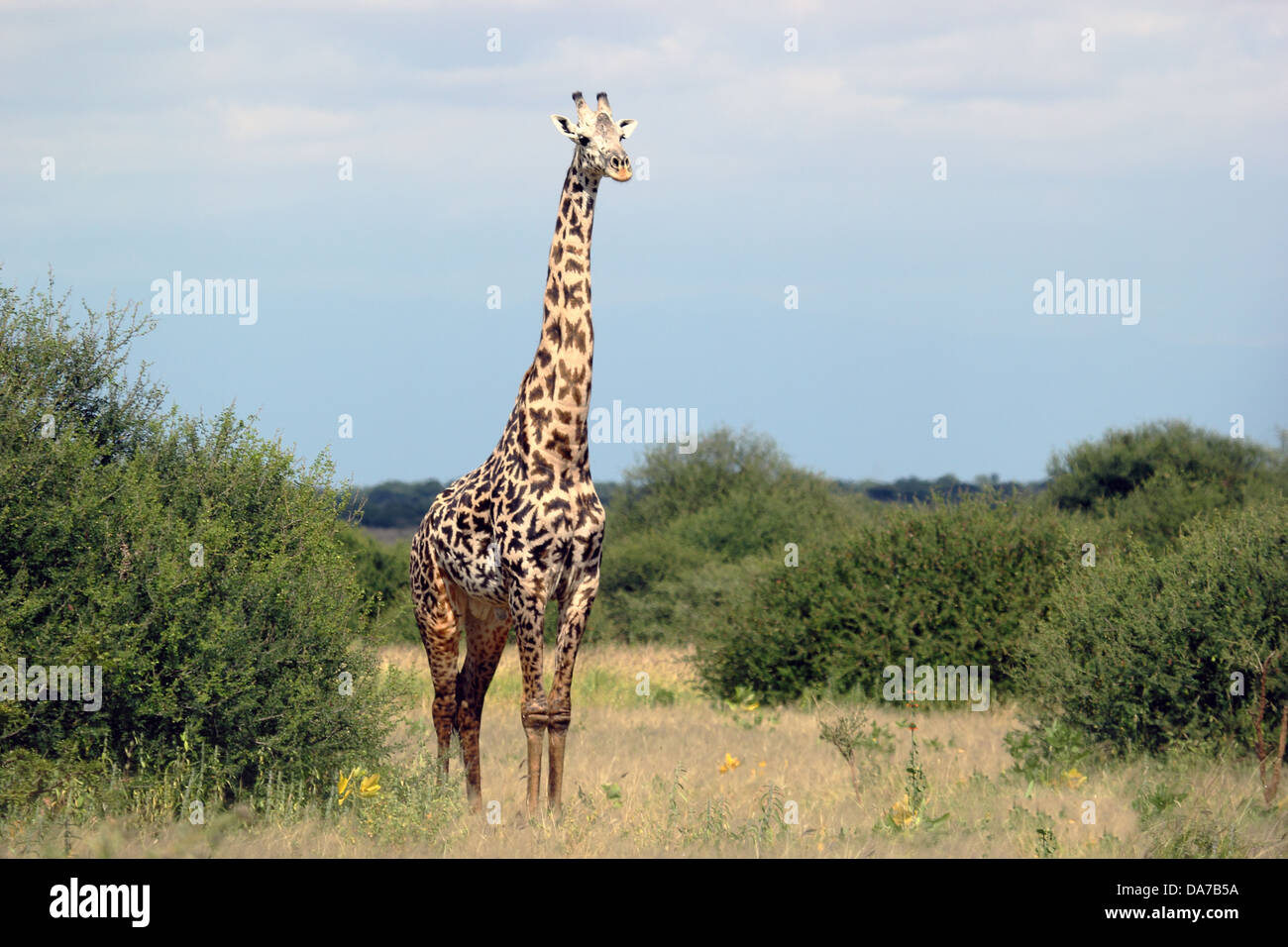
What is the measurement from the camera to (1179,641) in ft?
42.9

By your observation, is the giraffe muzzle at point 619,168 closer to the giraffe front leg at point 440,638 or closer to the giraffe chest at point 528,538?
the giraffe chest at point 528,538

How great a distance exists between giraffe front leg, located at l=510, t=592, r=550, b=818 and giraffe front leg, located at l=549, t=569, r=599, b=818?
Result: 10cm

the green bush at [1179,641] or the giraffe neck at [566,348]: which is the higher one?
the giraffe neck at [566,348]

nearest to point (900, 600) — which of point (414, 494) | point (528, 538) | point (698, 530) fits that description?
point (528, 538)

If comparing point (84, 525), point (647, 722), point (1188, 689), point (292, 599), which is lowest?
point (647, 722)

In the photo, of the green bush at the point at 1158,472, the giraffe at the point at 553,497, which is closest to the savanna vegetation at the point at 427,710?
the giraffe at the point at 553,497

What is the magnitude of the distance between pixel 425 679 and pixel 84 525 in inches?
408

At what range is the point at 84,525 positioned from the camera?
387 inches

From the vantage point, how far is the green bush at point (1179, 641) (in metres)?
12.7

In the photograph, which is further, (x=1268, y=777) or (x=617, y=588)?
(x=617, y=588)

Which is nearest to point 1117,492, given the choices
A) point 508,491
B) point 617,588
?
point 617,588

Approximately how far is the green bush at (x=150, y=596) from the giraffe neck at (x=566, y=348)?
2.68m

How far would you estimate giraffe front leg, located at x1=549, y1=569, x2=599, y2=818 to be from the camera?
9508 millimetres
